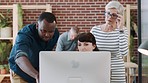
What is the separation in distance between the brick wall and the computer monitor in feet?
14.2

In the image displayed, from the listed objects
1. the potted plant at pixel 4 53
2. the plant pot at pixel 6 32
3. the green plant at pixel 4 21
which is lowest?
the potted plant at pixel 4 53

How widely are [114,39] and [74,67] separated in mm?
1175

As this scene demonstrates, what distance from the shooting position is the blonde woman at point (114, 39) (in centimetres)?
283

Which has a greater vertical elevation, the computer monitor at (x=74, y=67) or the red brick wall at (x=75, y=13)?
the red brick wall at (x=75, y=13)

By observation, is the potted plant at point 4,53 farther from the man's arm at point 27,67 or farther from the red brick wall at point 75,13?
the man's arm at point 27,67

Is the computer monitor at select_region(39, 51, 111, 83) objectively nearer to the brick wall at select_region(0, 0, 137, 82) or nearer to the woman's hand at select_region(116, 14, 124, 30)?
the woman's hand at select_region(116, 14, 124, 30)

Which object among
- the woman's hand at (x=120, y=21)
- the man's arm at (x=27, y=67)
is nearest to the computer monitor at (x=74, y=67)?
the man's arm at (x=27, y=67)

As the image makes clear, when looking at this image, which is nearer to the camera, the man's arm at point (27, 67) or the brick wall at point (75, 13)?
the man's arm at point (27, 67)

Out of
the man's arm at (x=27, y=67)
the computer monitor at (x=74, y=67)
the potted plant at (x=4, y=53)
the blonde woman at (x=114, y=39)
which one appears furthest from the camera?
the potted plant at (x=4, y=53)

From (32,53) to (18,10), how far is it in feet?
11.0

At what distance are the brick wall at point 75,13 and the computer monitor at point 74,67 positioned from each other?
4337 mm

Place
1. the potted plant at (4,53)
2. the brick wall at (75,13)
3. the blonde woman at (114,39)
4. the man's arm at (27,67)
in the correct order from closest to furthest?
the man's arm at (27,67), the blonde woman at (114,39), the potted plant at (4,53), the brick wall at (75,13)

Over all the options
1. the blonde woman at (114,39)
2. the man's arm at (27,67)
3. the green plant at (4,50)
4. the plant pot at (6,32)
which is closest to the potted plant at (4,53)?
the green plant at (4,50)

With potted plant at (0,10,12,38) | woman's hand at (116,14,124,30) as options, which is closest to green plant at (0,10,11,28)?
potted plant at (0,10,12,38)
